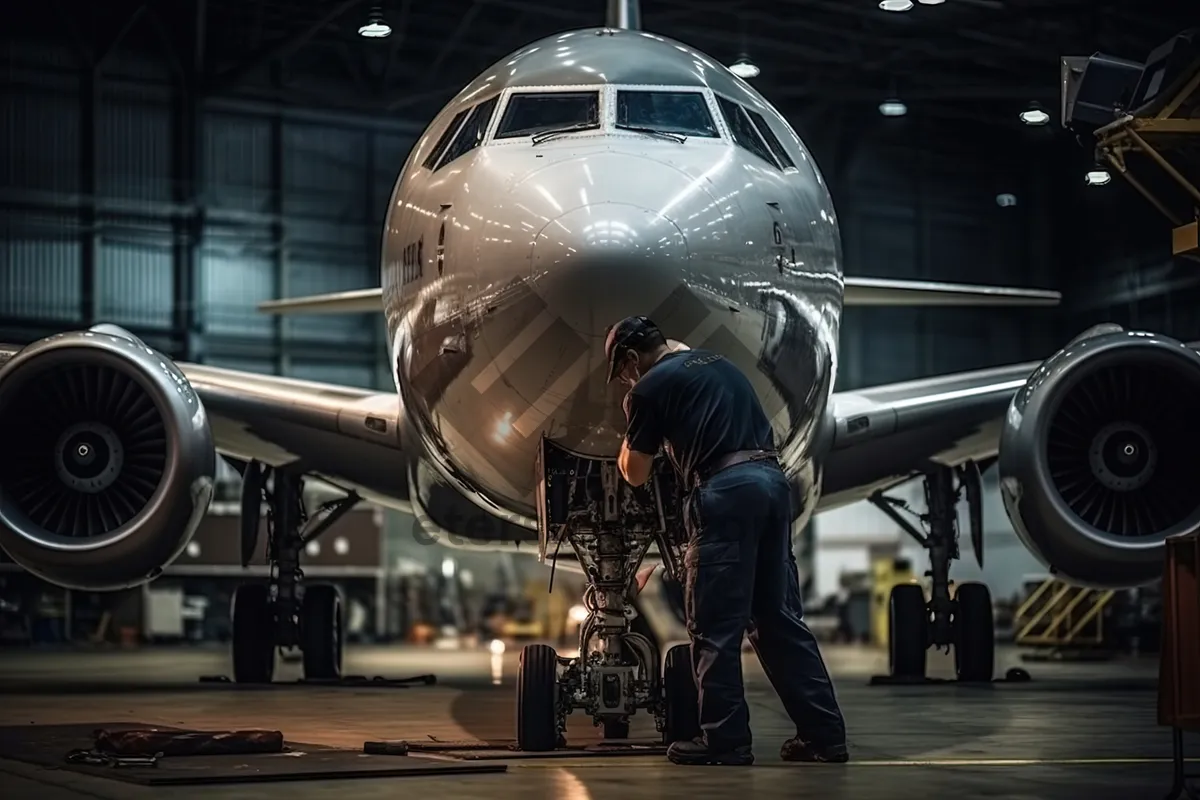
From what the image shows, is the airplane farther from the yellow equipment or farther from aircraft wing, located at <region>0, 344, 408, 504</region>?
the yellow equipment

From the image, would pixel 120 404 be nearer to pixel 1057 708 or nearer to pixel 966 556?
pixel 1057 708

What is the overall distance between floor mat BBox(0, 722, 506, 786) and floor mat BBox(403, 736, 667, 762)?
9.6 inches

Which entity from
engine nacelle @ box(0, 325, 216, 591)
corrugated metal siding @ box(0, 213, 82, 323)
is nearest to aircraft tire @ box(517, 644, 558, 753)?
engine nacelle @ box(0, 325, 216, 591)

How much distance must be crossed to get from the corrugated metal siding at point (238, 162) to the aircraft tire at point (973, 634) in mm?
25436

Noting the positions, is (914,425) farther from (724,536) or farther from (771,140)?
(724,536)

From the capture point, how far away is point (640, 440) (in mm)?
7602

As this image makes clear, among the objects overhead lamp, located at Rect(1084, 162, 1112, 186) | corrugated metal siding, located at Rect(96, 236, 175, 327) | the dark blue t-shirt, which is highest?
overhead lamp, located at Rect(1084, 162, 1112, 186)

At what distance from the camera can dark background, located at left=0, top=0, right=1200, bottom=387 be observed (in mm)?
32531

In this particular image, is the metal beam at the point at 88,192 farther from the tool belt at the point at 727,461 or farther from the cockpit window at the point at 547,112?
the tool belt at the point at 727,461

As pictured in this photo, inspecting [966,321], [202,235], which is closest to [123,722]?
[202,235]

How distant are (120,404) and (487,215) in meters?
4.48

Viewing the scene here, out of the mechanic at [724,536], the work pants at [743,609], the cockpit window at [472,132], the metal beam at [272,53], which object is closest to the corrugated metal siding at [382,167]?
the metal beam at [272,53]

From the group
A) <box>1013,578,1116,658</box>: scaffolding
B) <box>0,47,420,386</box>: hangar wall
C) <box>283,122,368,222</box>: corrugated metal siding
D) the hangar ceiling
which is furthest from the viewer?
<box>283,122,368,222</box>: corrugated metal siding

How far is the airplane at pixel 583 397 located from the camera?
26.2 feet
